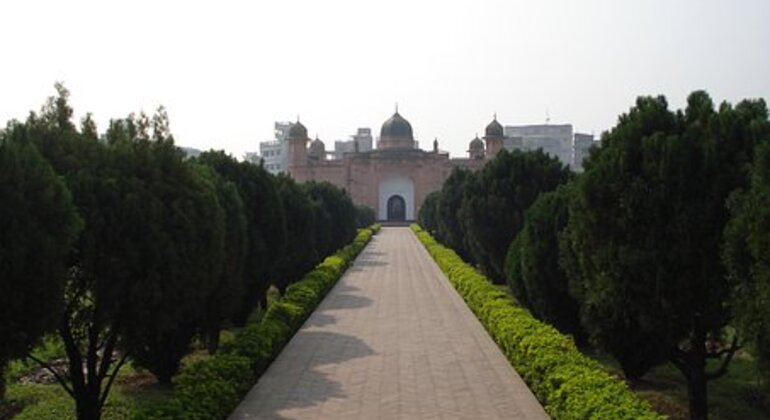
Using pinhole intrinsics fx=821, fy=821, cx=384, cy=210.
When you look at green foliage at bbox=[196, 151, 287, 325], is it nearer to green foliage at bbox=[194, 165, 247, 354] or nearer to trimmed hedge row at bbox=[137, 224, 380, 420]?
trimmed hedge row at bbox=[137, 224, 380, 420]

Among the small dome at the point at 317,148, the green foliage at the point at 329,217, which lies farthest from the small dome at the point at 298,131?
the green foliage at the point at 329,217

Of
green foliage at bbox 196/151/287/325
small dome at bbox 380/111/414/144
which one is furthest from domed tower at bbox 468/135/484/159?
green foliage at bbox 196/151/287/325

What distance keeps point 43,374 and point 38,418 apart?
350 centimetres

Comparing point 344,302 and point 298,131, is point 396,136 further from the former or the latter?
point 344,302

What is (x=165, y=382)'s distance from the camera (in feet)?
37.9

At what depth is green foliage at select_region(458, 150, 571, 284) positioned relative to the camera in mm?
21062

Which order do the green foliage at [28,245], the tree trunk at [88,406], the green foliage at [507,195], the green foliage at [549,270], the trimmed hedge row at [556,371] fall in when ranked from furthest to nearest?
1. the green foliage at [507,195]
2. the green foliage at [549,270]
3. the tree trunk at [88,406]
4. the trimmed hedge row at [556,371]
5. the green foliage at [28,245]

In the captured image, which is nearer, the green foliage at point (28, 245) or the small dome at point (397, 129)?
the green foliage at point (28, 245)

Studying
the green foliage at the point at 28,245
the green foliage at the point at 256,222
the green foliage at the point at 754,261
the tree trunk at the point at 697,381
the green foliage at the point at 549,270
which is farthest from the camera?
the green foliage at the point at 256,222

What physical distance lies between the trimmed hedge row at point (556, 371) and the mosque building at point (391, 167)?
5195cm

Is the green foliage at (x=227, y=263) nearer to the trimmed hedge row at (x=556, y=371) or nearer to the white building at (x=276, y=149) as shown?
the trimmed hedge row at (x=556, y=371)

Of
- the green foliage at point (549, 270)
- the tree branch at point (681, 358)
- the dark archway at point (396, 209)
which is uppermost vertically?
the dark archway at point (396, 209)

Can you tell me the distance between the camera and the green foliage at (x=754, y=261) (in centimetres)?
697

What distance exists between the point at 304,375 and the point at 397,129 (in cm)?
5903
